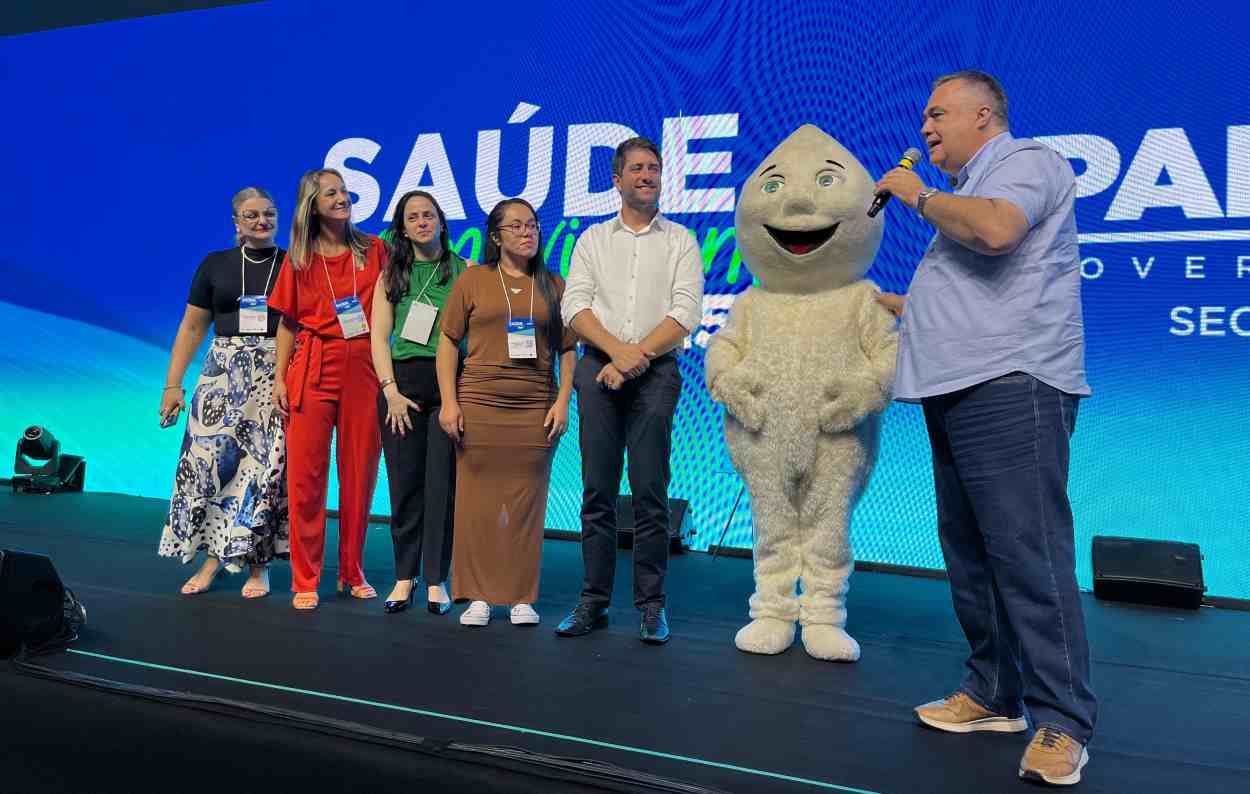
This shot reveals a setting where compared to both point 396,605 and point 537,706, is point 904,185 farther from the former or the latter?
point 396,605

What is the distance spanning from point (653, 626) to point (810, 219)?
4.22ft

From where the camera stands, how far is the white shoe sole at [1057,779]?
5.77ft

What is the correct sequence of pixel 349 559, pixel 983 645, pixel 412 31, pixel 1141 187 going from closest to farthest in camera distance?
pixel 983 645, pixel 349 559, pixel 1141 187, pixel 412 31

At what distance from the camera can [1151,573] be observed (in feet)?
13.0

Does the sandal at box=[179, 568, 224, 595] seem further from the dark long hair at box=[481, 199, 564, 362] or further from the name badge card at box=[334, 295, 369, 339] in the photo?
the dark long hair at box=[481, 199, 564, 362]

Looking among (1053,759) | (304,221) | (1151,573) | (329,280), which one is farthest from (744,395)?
(1151,573)

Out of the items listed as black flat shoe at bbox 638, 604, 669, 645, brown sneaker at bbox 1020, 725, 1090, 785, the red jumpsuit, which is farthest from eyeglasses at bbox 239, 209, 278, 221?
brown sneaker at bbox 1020, 725, 1090, 785

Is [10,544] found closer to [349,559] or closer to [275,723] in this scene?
[349,559]

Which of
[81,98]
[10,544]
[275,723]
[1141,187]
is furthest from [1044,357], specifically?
[81,98]

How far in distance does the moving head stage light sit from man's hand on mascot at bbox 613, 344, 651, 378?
520 cm

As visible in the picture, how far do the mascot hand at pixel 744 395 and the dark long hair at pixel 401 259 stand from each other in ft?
3.75

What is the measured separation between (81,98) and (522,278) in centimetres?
516

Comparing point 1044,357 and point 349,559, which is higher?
point 1044,357

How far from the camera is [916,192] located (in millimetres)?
1956
